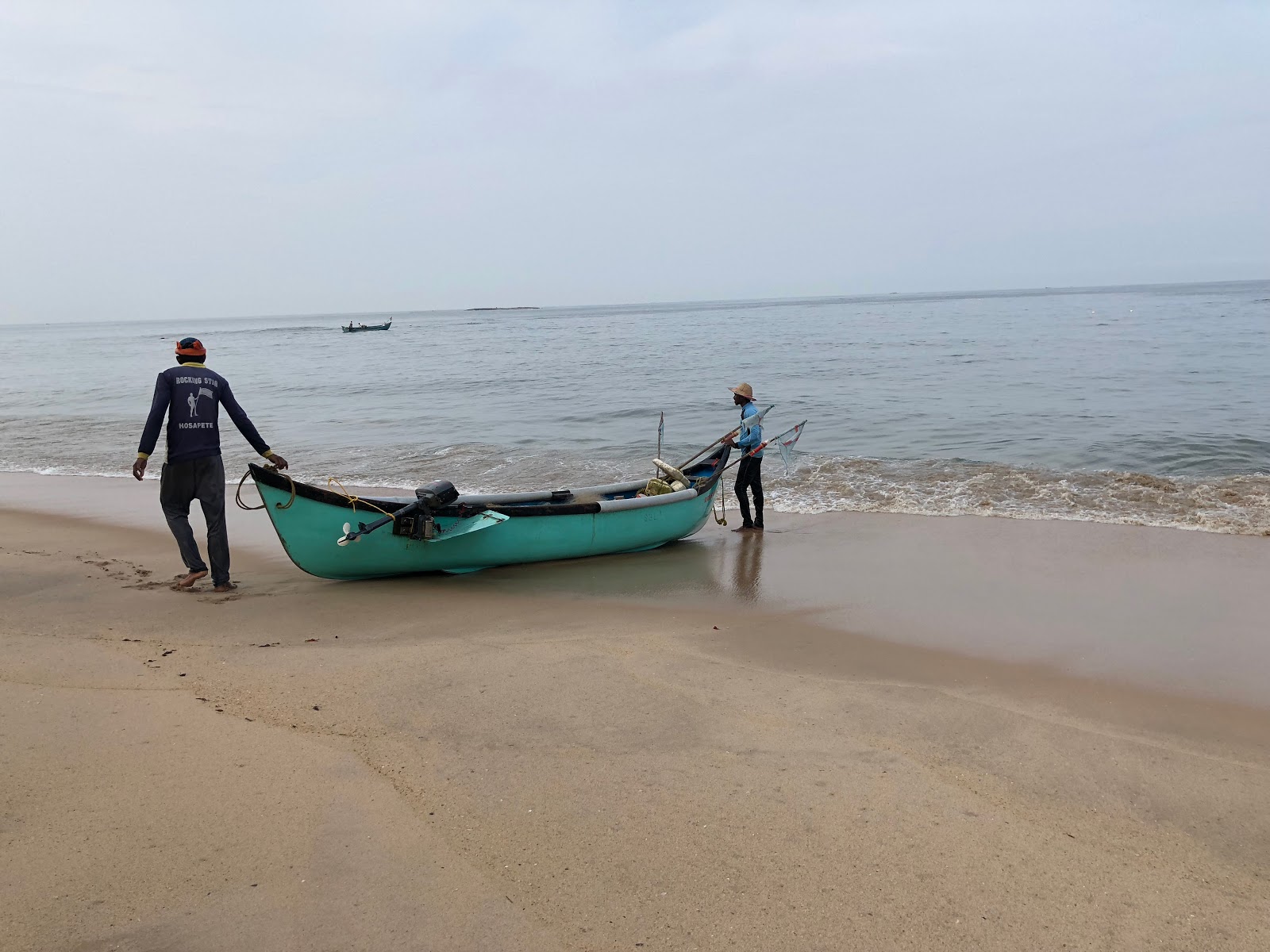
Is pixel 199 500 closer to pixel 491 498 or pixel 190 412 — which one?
pixel 190 412

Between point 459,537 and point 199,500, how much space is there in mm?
1923

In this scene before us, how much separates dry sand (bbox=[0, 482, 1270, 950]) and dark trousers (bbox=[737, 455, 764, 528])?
9.46 ft

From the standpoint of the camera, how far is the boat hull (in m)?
6.45

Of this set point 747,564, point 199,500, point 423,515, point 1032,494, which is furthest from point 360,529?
point 1032,494

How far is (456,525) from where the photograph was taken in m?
7.03

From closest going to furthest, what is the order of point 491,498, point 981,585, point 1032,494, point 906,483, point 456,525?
point 981,585 → point 456,525 → point 491,498 → point 1032,494 → point 906,483

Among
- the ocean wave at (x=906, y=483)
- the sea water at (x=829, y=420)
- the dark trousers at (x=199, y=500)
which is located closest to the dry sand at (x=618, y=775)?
the dark trousers at (x=199, y=500)

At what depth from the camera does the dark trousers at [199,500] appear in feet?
20.6

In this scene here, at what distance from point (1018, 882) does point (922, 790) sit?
2.00ft

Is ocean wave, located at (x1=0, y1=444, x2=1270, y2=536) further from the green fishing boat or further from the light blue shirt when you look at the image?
the green fishing boat

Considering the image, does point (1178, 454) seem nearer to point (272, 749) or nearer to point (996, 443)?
point (996, 443)

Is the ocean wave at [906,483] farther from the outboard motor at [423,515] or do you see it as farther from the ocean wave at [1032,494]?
the outboard motor at [423,515]

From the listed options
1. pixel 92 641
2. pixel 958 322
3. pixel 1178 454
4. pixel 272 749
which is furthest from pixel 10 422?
pixel 958 322

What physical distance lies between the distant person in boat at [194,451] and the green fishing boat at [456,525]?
37 cm
